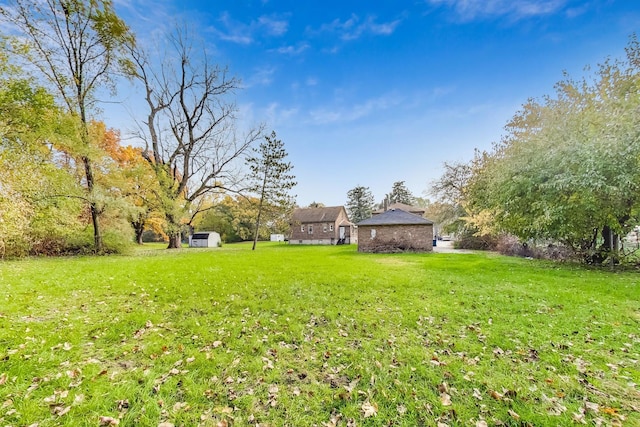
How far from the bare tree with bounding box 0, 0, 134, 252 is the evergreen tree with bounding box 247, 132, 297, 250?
11.3 m

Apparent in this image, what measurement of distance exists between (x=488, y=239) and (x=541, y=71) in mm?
13818

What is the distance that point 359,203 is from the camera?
54.7m

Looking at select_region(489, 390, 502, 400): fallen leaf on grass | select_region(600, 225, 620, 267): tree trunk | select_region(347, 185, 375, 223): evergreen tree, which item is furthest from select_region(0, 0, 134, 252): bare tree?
select_region(347, 185, 375, 223): evergreen tree

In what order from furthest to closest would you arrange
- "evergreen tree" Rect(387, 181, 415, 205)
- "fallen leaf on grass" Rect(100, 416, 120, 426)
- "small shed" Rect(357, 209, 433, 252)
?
"evergreen tree" Rect(387, 181, 415, 205)
"small shed" Rect(357, 209, 433, 252)
"fallen leaf on grass" Rect(100, 416, 120, 426)

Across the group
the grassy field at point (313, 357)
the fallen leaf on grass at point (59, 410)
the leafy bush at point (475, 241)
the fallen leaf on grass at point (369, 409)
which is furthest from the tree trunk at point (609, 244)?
the fallen leaf on grass at point (59, 410)

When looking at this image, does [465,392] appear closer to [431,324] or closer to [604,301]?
[431,324]

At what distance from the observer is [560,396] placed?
2.76 metres

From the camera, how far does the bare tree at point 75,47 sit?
1203 cm

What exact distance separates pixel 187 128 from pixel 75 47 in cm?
832

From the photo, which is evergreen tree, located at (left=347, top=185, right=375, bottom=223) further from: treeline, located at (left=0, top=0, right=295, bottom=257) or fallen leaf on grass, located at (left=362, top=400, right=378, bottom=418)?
fallen leaf on grass, located at (left=362, top=400, right=378, bottom=418)

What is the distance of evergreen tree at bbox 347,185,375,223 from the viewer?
53.8 m

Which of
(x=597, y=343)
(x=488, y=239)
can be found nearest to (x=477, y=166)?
(x=488, y=239)

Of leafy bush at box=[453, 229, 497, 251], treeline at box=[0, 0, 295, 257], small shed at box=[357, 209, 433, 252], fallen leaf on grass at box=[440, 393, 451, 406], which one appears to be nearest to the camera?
fallen leaf on grass at box=[440, 393, 451, 406]

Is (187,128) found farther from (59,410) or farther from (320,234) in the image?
(59,410)
